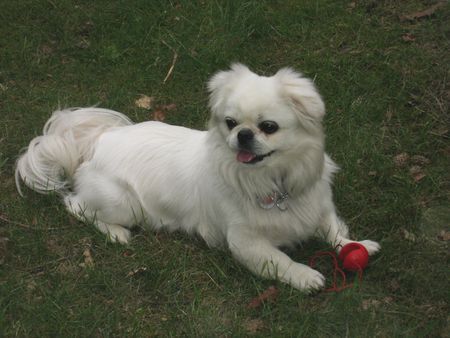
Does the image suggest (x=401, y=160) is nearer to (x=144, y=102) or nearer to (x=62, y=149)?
(x=144, y=102)

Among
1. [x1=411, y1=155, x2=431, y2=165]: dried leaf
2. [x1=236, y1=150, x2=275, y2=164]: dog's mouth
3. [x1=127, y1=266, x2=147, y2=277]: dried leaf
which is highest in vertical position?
[x1=236, y1=150, x2=275, y2=164]: dog's mouth

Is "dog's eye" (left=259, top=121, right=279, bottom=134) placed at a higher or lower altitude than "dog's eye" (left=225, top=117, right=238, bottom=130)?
higher

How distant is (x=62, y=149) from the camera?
399cm

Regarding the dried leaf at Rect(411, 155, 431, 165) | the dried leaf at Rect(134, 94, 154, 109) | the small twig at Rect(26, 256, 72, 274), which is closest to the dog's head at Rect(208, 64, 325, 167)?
the dried leaf at Rect(411, 155, 431, 165)

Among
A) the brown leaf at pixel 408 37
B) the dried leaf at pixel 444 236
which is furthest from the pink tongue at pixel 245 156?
the brown leaf at pixel 408 37

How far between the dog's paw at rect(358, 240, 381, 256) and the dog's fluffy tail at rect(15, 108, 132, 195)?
175 cm

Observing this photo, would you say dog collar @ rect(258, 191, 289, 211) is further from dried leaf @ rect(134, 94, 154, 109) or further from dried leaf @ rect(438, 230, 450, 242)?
dried leaf @ rect(134, 94, 154, 109)

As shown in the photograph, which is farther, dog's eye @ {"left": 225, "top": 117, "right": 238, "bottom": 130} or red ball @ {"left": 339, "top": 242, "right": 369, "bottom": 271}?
red ball @ {"left": 339, "top": 242, "right": 369, "bottom": 271}

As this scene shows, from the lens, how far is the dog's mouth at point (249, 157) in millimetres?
3166

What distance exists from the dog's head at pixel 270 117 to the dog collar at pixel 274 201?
8.4 inches

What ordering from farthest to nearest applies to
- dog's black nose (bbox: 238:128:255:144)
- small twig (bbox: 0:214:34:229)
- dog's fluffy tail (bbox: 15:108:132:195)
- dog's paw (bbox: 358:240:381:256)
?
dog's fluffy tail (bbox: 15:108:132:195) → small twig (bbox: 0:214:34:229) → dog's paw (bbox: 358:240:381:256) → dog's black nose (bbox: 238:128:255:144)

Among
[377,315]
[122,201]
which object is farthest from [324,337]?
[122,201]

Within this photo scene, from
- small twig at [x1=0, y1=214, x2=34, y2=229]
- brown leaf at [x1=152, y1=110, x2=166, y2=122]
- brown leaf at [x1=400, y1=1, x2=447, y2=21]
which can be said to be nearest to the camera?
small twig at [x1=0, y1=214, x2=34, y2=229]

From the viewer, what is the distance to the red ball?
331 centimetres
